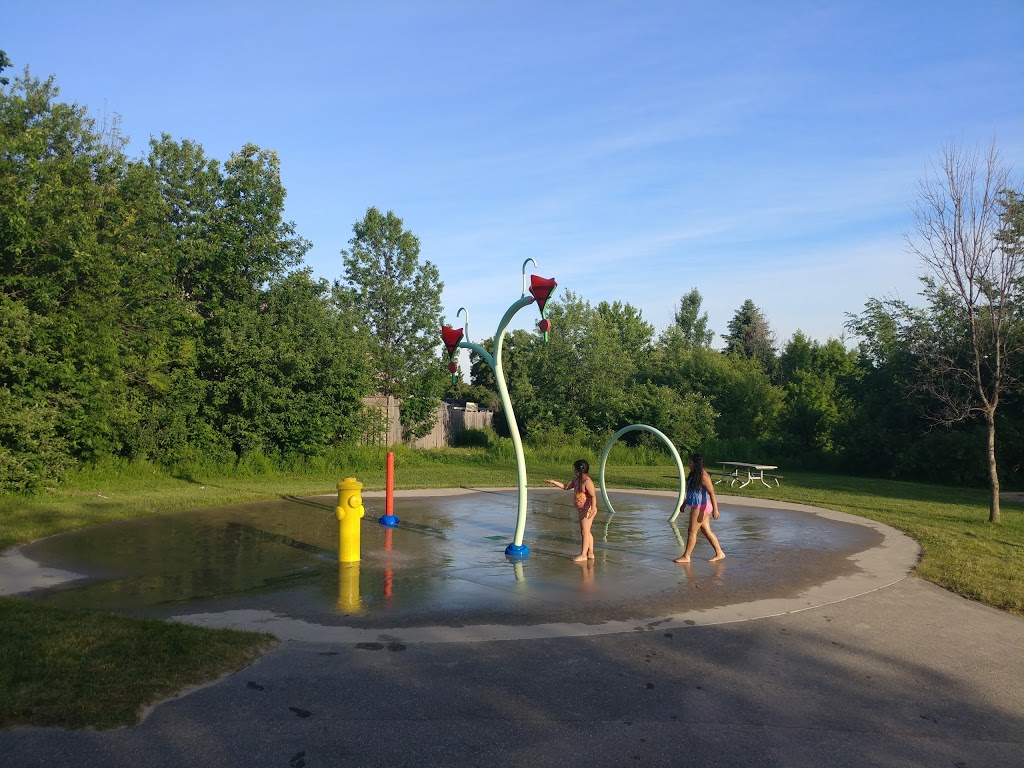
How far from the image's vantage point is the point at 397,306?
3117 cm

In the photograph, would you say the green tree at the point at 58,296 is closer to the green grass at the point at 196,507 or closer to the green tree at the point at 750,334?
the green grass at the point at 196,507

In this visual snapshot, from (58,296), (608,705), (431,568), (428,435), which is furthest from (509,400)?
(428,435)

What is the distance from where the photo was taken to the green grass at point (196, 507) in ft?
16.7

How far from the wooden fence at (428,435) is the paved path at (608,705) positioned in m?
19.2

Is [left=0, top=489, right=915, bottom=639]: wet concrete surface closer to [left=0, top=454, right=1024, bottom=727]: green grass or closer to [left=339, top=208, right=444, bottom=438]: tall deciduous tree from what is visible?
[left=0, top=454, right=1024, bottom=727]: green grass

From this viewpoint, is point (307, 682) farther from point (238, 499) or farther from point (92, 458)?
point (92, 458)

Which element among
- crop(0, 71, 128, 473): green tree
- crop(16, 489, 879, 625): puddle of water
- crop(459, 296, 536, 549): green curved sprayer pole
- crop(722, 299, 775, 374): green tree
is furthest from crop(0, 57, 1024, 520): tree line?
crop(722, 299, 775, 374): green tree

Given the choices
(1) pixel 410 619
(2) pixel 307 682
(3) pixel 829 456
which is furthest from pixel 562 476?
(2) pixel 307 682

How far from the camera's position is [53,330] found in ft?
51.4

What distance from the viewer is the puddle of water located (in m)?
7.85

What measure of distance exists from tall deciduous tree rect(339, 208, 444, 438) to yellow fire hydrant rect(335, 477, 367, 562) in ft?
67.9

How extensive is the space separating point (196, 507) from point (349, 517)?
21.1 feet

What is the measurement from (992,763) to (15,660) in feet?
20.5

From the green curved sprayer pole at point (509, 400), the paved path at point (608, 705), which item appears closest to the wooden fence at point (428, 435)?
the green curved sprayer pole at point (509, 400)
